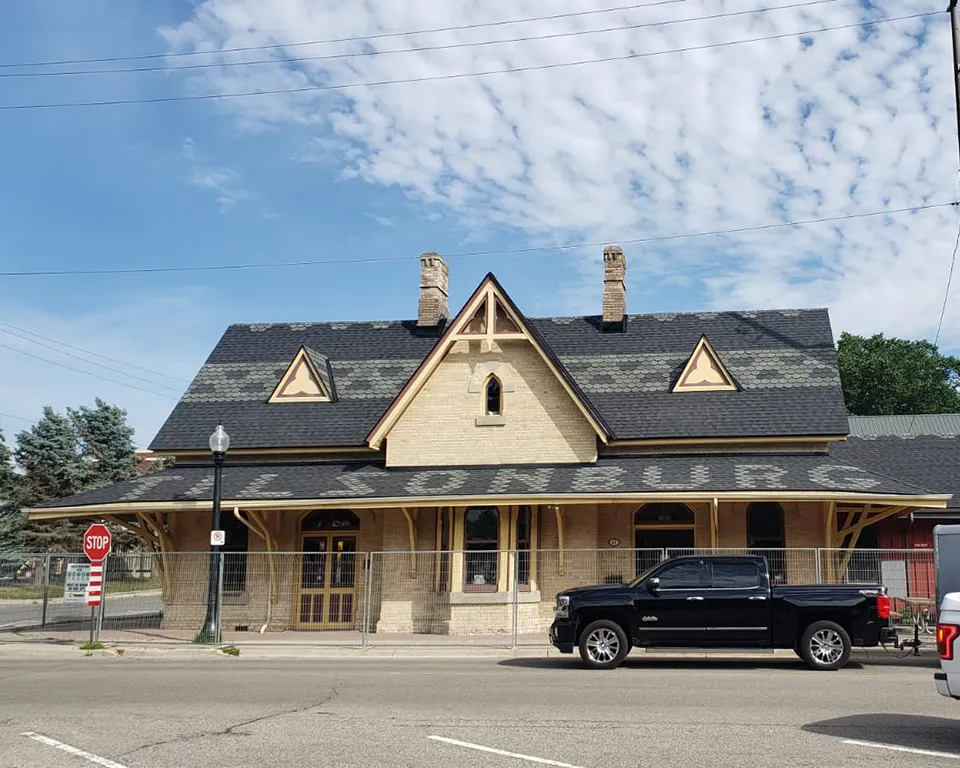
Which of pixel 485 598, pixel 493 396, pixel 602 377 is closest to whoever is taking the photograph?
pixel 485 598

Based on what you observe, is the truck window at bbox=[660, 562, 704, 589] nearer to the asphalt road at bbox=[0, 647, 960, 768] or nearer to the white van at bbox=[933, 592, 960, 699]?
the asphalt road at bbox=[0, 647, 960, 768]

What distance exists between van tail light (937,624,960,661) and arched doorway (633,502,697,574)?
1463 cm

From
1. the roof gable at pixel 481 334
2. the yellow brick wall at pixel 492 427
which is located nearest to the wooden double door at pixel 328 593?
the yellow brick wall at pixel 492 427

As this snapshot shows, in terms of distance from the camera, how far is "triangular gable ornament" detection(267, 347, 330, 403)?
26.8 meters

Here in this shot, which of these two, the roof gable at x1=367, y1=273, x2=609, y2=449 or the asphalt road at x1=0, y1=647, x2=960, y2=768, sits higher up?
the roof gable at x1=367, y1=273, x2=609, y2=449

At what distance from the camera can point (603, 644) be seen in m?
15.5

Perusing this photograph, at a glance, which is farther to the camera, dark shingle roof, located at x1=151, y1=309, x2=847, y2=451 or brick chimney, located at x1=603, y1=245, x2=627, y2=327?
brick chimney, located at x1=603, y1=245, x2=627, y2=327

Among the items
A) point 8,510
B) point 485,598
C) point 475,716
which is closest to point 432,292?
point 485,598

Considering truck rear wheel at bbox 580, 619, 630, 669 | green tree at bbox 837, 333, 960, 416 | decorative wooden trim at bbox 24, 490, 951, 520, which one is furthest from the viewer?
green tree at bbox 837, 333, 960, 416

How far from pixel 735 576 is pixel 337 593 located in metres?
10.5

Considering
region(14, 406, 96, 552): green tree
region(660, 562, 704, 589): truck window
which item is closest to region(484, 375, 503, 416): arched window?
region(660, 562, 704, 589): truck window

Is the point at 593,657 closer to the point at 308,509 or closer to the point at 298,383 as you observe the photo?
the point at 308,509

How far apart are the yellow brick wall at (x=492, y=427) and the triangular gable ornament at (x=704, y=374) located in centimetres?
316

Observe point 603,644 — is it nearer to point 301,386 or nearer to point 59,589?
point 59,589
